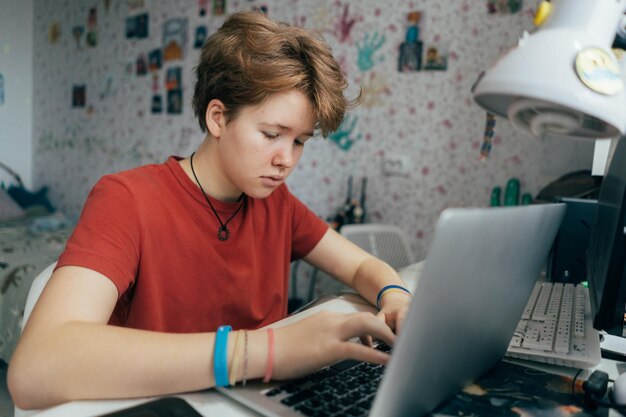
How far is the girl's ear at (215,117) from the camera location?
96cm

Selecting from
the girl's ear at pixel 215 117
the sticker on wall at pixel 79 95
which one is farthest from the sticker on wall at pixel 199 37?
the girl's ear at pixel 215 117

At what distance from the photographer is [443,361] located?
546 millimetres

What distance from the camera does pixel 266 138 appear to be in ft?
3.03

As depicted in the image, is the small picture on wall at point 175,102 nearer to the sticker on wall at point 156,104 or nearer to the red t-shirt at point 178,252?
the sticker on wall at point 156,104

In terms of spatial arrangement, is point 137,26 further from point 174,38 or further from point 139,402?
point 139,402

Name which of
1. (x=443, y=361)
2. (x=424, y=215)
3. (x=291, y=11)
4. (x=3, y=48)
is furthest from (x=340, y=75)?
(x=3, y=48)

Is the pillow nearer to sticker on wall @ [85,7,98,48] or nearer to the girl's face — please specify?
sticker on wall @ [85,7,98,48]

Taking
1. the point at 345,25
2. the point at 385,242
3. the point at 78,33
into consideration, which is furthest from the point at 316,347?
the point at 78,33

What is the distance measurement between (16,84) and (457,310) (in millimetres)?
4544

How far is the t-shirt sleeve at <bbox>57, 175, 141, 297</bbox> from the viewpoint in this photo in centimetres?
72

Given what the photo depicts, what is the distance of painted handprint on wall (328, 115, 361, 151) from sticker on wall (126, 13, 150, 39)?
1731mm

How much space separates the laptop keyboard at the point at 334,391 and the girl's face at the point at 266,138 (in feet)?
1.28

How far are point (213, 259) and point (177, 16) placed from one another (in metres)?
2.72

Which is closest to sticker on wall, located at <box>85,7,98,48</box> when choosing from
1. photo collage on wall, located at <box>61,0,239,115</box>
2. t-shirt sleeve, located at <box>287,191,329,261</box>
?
photo collage on wall, located at <box>61,0,239,115</box>
